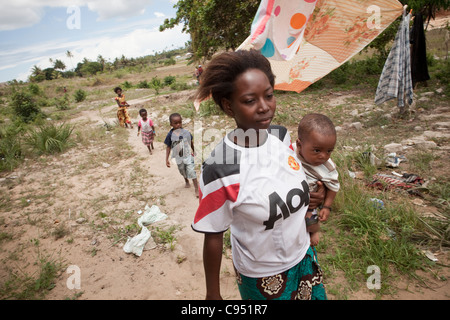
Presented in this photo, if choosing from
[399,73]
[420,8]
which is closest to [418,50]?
[399,73]

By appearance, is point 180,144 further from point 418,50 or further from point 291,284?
point 418,50

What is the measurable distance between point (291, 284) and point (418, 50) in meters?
6.45

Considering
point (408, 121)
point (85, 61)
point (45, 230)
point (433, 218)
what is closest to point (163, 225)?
point (45, 230)

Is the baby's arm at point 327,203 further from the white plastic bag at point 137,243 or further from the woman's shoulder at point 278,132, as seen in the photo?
the white plastic bag at point 137,243

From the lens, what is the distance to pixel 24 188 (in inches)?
180

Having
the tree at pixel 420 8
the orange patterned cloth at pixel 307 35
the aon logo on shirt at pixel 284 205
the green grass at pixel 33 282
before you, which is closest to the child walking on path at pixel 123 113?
the green grass at pixel 33 282

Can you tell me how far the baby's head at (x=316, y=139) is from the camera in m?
1.16

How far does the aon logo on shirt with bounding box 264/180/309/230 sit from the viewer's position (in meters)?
0.91

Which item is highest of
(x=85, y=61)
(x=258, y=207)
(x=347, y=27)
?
(x=85, y=61)

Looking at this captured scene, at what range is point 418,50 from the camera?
17.3 ft

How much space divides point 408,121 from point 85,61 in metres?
54.7

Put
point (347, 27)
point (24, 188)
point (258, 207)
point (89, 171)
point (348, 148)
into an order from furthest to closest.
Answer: point (89, 171)
point (24, 188)
point (348, 148)
point (347, 27)
point (258, 207)

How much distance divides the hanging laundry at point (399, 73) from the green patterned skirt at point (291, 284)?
14.5ft
